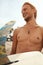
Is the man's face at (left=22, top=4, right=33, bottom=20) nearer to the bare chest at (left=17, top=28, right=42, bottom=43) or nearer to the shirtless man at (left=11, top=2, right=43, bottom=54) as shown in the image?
the shirtless man at (left=11, top=2, right=43, bottom=54)

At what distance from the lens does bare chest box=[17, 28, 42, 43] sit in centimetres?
111

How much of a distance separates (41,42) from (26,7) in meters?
0.34

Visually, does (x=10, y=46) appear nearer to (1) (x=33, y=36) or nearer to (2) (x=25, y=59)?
(1) (x=33, y=36)

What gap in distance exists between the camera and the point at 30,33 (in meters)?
1.16

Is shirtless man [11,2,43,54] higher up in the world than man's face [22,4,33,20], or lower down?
lower down

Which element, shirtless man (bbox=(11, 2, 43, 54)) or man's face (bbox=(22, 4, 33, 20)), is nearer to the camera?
shirtless man (bbox=(11, 2, 43, 54))

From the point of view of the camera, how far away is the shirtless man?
1.11m

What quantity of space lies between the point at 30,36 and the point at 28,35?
2 centimetres

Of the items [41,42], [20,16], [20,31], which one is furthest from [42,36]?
[20,16]

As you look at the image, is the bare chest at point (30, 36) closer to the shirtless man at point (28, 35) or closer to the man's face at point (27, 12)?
the shirtless man at point (28, 35)

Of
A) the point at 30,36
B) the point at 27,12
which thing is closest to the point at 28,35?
the point at 30,36

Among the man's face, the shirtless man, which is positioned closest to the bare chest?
the shirtless man

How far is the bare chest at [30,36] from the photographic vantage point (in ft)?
3.66

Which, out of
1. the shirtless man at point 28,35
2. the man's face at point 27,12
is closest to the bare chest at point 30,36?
the shirtless man at point 28,35
